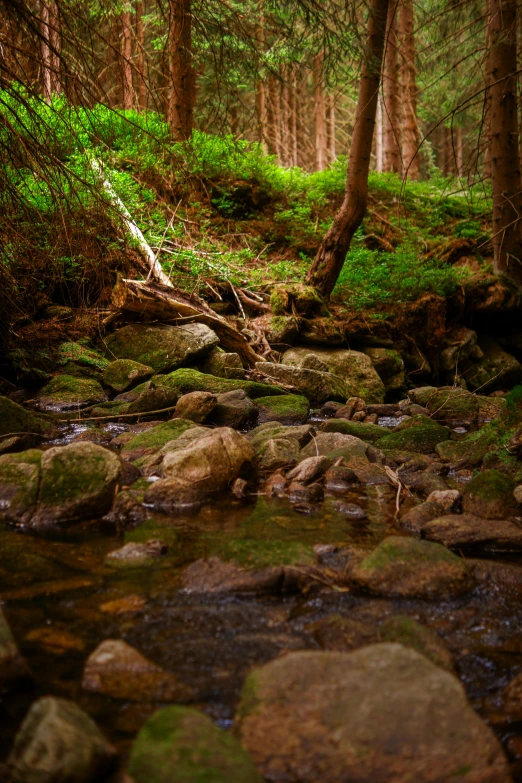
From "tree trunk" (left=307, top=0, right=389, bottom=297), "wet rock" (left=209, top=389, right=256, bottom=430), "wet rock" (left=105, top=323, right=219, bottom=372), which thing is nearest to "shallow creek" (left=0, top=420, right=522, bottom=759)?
"wet rock" (left=209, top=389, right=256, bottom=430)

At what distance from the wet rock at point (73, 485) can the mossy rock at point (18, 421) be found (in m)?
1.91

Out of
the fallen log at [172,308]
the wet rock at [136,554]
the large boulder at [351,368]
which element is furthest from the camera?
the large boulder at [351,368]

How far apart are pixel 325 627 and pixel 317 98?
26076 millimetres

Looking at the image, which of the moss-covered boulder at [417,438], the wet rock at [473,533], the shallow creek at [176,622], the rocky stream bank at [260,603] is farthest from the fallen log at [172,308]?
the wet rock at [473,533]

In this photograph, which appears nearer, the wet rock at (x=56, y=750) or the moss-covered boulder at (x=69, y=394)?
the wet rock at (x=56, y=750)

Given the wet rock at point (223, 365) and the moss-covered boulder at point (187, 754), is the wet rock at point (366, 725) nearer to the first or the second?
the moss-covered boulder at point (187, 754)

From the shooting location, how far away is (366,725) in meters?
1.85

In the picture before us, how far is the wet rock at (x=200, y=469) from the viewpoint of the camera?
450cm

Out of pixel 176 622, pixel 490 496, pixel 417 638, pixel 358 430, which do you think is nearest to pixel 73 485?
pixel 176 622

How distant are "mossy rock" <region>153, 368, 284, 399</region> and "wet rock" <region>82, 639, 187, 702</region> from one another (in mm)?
5582

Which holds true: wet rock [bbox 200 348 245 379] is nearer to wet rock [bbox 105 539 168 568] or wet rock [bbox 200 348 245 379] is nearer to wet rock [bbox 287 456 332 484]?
wet rock [bbox 287 456 332 484]

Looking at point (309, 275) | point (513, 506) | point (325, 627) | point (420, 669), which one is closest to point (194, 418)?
point (513, 506)

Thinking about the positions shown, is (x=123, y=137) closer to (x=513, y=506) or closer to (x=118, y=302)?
(x=118, y=302)

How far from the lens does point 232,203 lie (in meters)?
13.5
